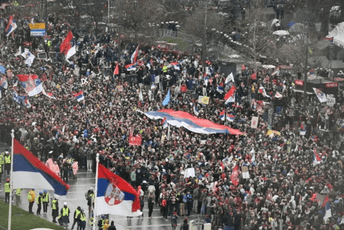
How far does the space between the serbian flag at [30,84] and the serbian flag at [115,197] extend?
2523cm

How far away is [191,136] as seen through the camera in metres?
46.9

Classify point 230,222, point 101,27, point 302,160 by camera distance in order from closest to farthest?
point 230,222 < point 302,160 < point 101,27

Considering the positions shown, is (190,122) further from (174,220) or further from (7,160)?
(174,220)

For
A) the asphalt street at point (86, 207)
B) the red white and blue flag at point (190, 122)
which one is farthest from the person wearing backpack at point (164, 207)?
the red white and blue flag at point (190, 122)

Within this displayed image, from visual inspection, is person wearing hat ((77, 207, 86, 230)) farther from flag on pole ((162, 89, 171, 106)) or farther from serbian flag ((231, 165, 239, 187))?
flag on pole ((162, 89, 171, 106))

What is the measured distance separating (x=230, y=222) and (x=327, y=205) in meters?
4.23

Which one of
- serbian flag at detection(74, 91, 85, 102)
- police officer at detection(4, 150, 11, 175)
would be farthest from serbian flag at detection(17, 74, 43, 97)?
police officer at detection(4, 150, 11, 175)

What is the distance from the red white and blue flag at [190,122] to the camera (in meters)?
Answer: 45.9

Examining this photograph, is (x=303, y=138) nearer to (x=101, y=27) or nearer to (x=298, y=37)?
(x=298, y=37)

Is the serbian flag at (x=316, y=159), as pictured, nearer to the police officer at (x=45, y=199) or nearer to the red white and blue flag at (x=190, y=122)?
the red white and blue flag at (x=190, y=122)

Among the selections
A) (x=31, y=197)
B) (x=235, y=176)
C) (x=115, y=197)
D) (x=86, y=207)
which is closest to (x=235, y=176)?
(x=235, y=176)

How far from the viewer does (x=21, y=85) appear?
51656mm

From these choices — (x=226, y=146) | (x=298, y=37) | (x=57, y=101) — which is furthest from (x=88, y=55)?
(x=226, y=146)

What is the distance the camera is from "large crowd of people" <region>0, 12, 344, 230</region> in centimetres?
3559
